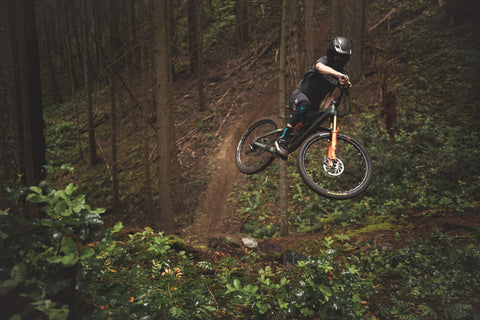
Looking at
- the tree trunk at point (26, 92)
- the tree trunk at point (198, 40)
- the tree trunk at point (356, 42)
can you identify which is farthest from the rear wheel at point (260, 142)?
the tree trunk at point (198, 40)

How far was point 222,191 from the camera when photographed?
43.2 ft

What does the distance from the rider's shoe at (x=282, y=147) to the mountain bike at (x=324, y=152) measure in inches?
3.9

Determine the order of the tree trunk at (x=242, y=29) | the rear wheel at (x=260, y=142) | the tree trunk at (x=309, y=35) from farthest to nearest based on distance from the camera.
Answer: the tree trunk at (x=242, y=29) < the tree trunk at (x=309, y=35) < the rear wheel at (x=260, y=142)

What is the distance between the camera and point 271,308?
3.96m

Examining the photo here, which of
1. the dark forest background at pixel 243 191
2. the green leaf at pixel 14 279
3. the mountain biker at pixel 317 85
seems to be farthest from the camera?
the mountain biker at pixel 317 85

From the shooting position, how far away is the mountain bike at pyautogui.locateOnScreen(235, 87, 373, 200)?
15.7 ft

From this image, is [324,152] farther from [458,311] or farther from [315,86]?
[458,311]

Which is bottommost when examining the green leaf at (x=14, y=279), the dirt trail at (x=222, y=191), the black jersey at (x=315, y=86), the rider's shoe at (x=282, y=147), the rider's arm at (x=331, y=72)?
the dirt trail at (x=222, y=191)

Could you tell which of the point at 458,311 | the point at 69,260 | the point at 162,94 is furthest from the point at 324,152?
the point at 69,260

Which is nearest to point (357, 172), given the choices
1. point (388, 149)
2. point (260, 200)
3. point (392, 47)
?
point (388, 149)

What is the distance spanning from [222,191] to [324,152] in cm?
475

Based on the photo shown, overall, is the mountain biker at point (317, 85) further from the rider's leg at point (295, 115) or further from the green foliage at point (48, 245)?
the green foliage at point (48, 245)

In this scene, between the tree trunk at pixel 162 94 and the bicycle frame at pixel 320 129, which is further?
the tree trunk at pixel 162 94

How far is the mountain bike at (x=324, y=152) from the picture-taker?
480 centimetres
